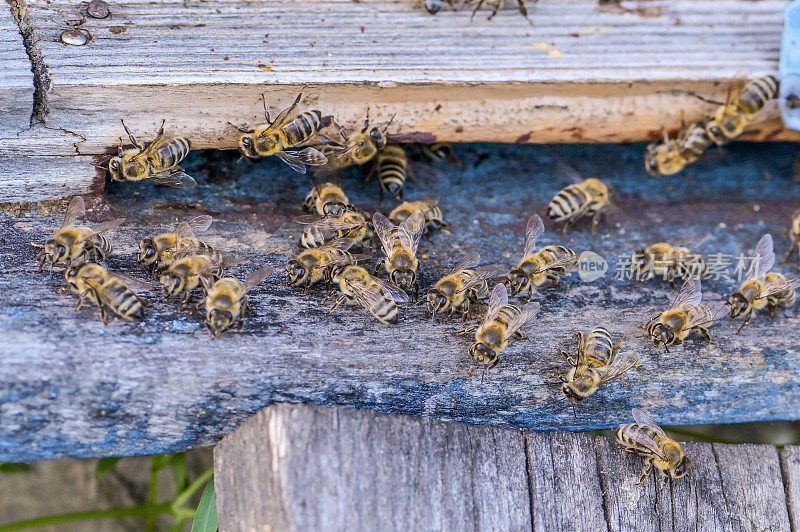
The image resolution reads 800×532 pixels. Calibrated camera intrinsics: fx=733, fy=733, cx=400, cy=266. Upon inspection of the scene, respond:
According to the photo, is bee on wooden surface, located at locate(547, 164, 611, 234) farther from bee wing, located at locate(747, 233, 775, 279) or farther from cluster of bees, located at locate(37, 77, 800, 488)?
bee wing, located at locate(747, 233, 775, 279)

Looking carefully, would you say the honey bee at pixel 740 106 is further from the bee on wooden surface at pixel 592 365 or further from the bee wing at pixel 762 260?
the bee on wooden surface at pixel 592 365

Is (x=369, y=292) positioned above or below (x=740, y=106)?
below

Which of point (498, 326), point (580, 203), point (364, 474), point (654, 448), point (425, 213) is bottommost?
point (364, 474)

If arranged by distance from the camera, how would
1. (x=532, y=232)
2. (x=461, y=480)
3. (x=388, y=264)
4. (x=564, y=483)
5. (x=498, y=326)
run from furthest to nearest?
(x=532, y=232)
(x=388, y=264)
(x=498, y=326)
(x=564, y=483)
(x=461, y=480)

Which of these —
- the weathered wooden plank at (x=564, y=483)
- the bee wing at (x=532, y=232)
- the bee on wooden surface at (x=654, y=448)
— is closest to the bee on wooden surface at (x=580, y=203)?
the bee wing at (x=532, y=232)

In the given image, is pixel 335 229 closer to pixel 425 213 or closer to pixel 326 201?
pixel 326 201

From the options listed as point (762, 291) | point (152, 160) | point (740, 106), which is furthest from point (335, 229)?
point (740, 106)

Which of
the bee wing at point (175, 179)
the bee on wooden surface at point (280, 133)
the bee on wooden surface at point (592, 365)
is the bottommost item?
the bee on wooden surface at point (592, 365)
